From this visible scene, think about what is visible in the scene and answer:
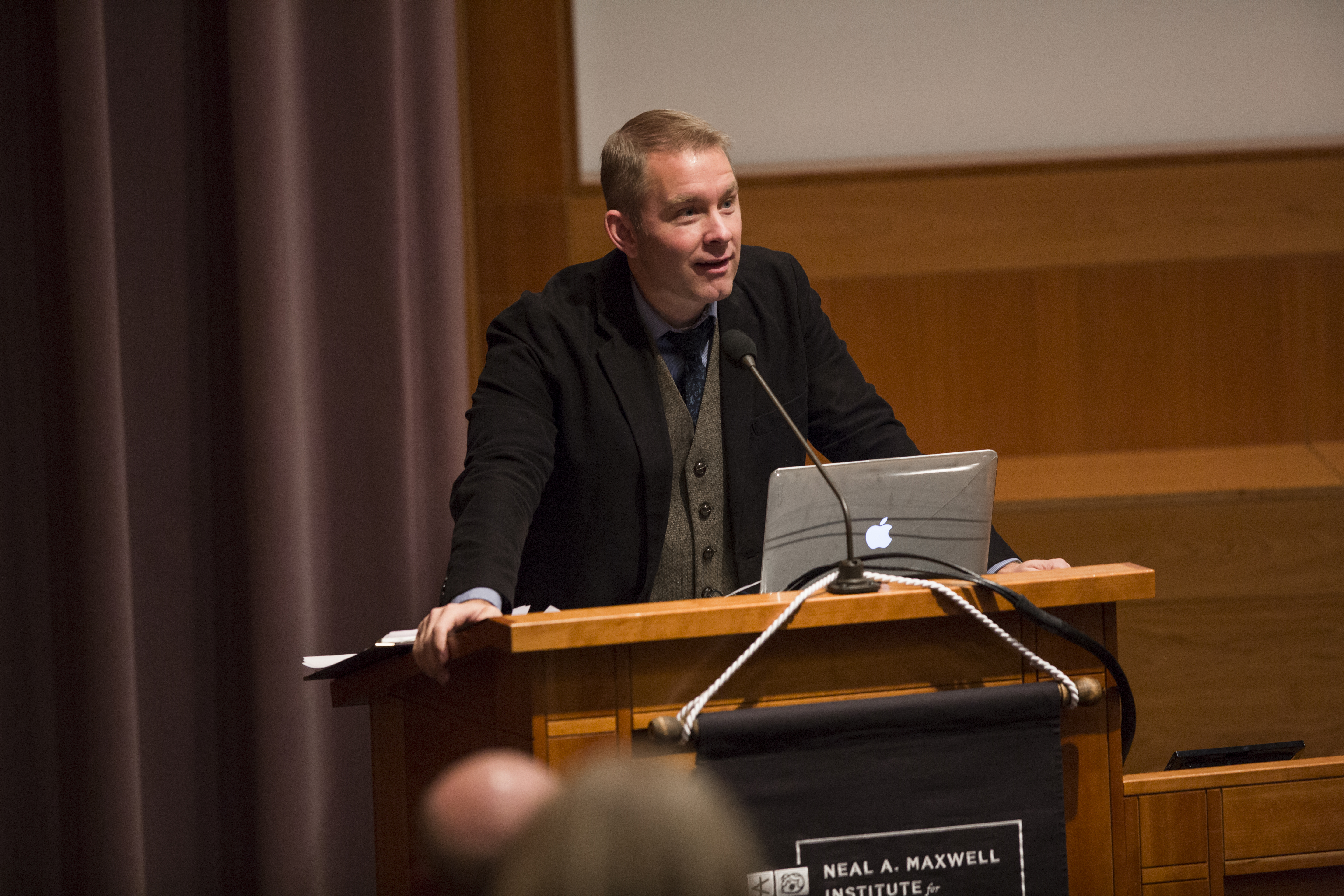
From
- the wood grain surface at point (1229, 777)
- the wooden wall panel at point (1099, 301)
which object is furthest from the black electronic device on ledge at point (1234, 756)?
the wooden wall panel at point (1099, 301)

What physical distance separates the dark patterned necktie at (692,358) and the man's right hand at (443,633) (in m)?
0.71

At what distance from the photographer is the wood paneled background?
10.0ft

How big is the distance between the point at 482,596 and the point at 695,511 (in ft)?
1.71

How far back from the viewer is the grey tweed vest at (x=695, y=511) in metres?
1.88

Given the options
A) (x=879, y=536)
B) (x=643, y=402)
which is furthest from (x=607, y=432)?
(x=879, y=536)

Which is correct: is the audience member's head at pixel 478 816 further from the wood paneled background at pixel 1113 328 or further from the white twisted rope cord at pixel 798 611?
the wood paneled background at pixel 1113 328

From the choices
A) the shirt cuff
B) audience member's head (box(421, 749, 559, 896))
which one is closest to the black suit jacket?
the shirt cuff

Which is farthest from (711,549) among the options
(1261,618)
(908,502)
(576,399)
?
(1261,618)

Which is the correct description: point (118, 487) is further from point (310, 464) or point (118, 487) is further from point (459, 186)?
point (459, 186)

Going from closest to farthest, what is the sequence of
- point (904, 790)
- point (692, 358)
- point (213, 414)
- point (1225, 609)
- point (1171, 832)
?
point (904, 790) → point (1171, 832) → point (692, 358) → point (213, 414) → point (1225, 609)

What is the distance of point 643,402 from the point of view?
186cm

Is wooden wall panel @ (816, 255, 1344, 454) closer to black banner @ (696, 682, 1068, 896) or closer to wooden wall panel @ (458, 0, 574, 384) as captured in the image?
wooden wall panel @ (458, 0, 574, 384)

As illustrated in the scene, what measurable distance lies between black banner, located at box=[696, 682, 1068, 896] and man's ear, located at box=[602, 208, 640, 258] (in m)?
0.97

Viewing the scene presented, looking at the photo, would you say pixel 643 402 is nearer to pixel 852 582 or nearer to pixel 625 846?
pixel 852 582
